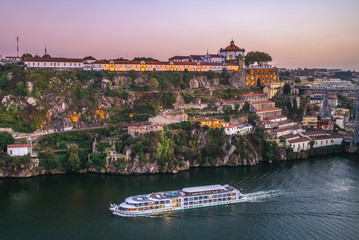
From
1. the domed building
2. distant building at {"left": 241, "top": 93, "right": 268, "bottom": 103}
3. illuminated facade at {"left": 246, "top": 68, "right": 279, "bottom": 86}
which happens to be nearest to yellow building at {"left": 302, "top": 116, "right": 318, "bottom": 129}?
distant building at {"left": 241, "top": 93, "right": 268, "bottom": 103}

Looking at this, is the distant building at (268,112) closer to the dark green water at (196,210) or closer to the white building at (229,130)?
the white building at (229,130)

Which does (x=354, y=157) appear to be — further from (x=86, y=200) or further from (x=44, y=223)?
(x=44, y=223)

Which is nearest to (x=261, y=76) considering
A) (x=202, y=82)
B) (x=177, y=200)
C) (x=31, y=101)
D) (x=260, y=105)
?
(x=202, y=82)

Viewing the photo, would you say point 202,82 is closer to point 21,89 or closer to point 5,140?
point 21,89

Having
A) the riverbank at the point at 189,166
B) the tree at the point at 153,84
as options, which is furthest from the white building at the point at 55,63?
the riverbank at the point at 189,166

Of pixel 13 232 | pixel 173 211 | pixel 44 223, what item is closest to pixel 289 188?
pixel 173 211
